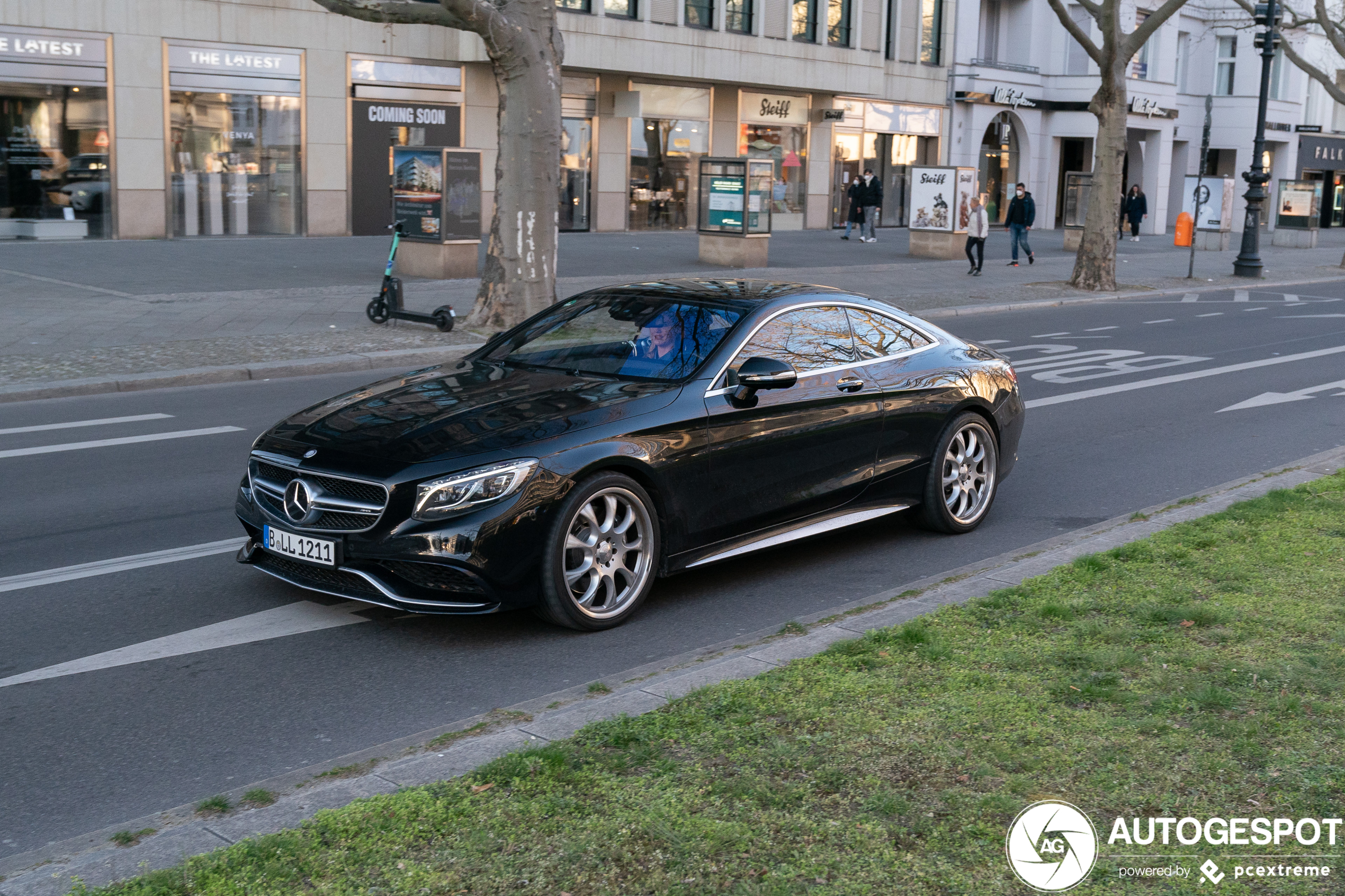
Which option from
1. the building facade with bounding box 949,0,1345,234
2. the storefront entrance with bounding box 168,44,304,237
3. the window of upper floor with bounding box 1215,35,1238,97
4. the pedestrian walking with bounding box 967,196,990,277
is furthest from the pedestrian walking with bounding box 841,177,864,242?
the window of upper floor with bounding box 1215,35,1238,97

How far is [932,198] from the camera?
31375mm

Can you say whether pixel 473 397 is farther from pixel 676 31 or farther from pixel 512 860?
pixel 676 31

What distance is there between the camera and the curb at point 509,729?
11.8 feet

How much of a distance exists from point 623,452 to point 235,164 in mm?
24988

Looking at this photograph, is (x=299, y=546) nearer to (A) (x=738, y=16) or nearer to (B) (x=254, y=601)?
(B) (x=254, y=601)

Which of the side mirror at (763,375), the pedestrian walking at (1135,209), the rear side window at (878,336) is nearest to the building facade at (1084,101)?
the pedestrian walking at (1135,209)

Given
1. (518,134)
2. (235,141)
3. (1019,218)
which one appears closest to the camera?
(518,134)

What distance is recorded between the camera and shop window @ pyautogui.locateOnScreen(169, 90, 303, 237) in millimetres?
27641

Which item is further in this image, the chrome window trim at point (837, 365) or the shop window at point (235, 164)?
the shop window at point (235, 164)

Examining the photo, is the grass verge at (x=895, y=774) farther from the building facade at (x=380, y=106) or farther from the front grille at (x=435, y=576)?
the building facade at (x=380, y=106)

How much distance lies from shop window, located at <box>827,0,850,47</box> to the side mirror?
35667 mm

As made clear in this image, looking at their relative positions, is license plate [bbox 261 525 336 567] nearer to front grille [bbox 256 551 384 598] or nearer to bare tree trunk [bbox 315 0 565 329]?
front grille [bbox 256 551 384 598]

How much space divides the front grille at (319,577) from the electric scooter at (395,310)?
1032 cm

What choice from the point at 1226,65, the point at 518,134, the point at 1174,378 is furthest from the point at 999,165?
the point at 518,134
